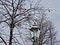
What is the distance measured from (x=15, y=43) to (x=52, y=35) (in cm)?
1773

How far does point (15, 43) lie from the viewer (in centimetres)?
1789

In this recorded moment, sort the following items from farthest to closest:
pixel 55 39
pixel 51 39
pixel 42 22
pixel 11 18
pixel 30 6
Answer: pixel 55 39 < pixel 51 39 < pixel 42 22 < pixel 30 6 < pixel 11 18

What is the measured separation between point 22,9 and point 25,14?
1.69 feet

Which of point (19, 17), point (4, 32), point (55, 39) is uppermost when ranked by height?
point (19, 17)

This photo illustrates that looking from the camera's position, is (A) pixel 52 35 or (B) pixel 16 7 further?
(A) pixel 52 35

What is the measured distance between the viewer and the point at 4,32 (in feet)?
61.4

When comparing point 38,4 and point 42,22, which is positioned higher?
point 38,4

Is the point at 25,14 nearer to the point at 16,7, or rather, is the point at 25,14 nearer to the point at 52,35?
the point at 16,7

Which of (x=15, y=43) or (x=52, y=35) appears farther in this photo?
(x=52, y=35)

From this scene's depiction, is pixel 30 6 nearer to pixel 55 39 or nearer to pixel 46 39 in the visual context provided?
pixel 46 39

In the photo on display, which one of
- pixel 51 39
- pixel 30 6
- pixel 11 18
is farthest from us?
pixel 51 39

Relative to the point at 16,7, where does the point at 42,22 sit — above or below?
below

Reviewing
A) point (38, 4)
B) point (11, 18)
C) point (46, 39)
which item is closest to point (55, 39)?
point (46, 39)

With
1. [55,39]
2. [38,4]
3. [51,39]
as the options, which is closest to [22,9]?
[38,4]
